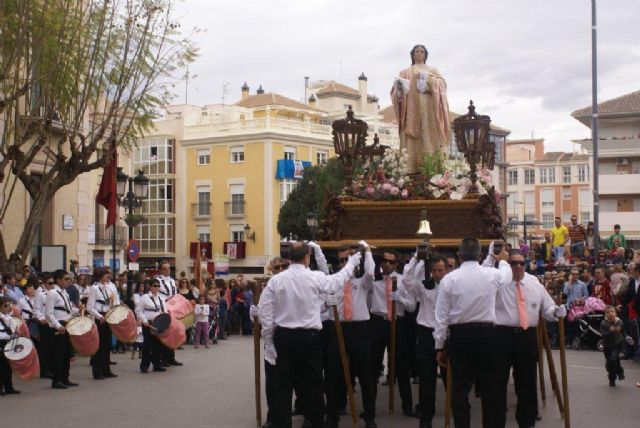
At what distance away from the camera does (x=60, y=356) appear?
57.9 ft

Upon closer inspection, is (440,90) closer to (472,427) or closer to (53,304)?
(472,427)

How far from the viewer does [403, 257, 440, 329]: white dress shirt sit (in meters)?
13.1

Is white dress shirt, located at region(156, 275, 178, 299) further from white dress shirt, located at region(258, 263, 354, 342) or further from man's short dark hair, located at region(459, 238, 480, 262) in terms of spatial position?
man's short dark hair, located at region(459, 238, 480, 262)

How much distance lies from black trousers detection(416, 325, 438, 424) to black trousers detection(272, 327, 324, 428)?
152 centimetres

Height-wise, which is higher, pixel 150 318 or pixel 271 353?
pixel 271 353

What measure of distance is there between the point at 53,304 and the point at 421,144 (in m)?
6.61

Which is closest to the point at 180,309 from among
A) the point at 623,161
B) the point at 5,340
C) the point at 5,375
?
the point at 5,375

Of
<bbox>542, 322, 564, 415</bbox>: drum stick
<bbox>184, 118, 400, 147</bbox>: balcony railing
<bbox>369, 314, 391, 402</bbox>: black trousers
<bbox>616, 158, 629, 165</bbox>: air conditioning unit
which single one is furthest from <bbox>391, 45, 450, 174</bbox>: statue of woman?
<bbox>184, 118, 400, 147</bbox>: balcony railing

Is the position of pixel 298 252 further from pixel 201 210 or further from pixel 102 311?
pixel 201 210

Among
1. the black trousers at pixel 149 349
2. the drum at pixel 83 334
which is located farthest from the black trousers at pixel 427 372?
the black trousers at pixel 149 349

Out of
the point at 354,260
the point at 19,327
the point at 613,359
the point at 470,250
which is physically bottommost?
the point at 613,359

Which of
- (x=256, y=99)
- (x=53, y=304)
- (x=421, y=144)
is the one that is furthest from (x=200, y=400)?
(x=256, y=99)

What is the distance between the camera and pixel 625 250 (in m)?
27.2

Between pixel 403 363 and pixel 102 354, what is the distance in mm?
7066
